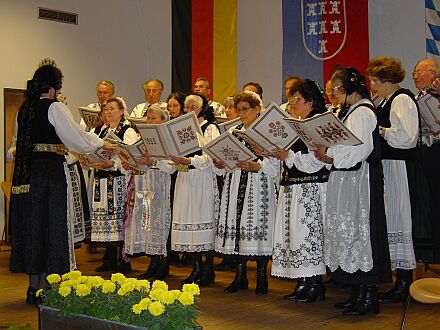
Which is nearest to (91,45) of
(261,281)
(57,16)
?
(57,16)

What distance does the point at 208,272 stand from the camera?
581 cm

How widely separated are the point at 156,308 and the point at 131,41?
792cm

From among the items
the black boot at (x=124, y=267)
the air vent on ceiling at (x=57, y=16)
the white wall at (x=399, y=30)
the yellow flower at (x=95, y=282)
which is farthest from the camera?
the air vent on ceiling at (x=57, y=16)

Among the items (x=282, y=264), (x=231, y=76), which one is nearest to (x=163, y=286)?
(x=282, y=264)

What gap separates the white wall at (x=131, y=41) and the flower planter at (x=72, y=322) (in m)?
5.82

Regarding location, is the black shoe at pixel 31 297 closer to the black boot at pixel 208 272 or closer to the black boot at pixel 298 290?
the black boot at pixel 208 272

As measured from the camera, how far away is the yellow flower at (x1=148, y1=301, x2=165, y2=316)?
2.74 meters

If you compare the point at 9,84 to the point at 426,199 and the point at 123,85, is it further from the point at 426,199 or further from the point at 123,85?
the point at 426,199

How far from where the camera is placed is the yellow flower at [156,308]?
2.74 meters

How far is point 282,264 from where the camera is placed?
194 inches

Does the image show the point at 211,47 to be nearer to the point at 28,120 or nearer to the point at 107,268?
the point at 107,268

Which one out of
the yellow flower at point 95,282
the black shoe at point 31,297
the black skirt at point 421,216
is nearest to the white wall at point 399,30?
the black skirt at point 421,216

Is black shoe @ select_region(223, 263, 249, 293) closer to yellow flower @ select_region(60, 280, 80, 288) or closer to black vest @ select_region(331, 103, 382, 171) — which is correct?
black vest @ select_region(331, 103, 382, 171)

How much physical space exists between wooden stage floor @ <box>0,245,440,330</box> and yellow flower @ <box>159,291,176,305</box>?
134cm
